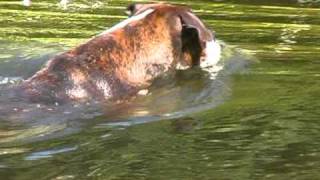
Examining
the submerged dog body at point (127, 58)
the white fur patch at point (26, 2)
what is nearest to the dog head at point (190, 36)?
the submerged dog body at point (127, 58)

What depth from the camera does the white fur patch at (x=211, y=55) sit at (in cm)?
729

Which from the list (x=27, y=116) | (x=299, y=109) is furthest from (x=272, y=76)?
(x=27, y=116)

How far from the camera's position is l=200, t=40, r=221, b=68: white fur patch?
7289 millimetres

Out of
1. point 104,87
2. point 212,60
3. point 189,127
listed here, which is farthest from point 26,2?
point 189,127

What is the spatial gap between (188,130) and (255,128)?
484 millimetres

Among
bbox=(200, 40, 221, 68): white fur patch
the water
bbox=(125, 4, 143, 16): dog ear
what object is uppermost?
bbox=(125, 4, 143, 16): dog ear

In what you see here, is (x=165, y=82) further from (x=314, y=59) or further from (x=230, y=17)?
(x=230, y=17)

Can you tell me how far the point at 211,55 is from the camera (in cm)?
746

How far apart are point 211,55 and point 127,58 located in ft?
4.06

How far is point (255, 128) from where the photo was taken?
559cm

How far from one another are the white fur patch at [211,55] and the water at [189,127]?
14cm

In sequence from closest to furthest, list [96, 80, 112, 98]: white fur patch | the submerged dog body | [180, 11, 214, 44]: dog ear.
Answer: the submerged dog body → [96, 80, 112, 98]: white fur patch → [180, 11, 214, 44]: dog ear

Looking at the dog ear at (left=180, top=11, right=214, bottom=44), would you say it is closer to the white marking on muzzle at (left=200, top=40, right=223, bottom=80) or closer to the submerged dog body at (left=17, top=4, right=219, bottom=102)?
the submerged dog body at (left=17, top=4, right=219, bottom=102)

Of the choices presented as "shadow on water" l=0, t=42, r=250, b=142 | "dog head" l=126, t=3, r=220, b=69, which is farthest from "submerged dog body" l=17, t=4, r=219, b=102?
"shadow on water" l=0, t=42, r=250, b=142
